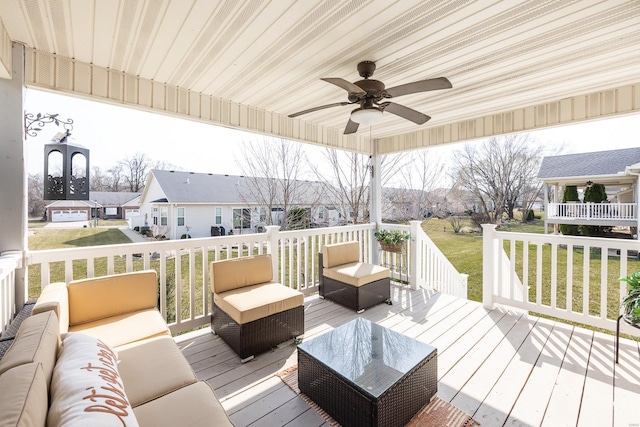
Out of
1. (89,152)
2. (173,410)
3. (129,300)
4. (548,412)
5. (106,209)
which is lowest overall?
(548,412)

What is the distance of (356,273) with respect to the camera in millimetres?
3734

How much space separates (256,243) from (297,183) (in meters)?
4.80

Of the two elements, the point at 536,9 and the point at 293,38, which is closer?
the point at 536,9

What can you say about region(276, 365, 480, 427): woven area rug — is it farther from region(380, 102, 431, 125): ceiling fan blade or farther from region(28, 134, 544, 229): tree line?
region(28, 134, 544, 229): tree line

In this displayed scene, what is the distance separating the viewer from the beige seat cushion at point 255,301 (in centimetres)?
256

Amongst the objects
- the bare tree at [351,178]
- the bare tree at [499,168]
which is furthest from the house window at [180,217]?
the bare tree at [499,168]

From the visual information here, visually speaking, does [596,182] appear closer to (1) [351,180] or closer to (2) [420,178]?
(2) [420,178]

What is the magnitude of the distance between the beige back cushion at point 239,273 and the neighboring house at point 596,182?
10.6 m

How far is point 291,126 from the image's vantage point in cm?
435

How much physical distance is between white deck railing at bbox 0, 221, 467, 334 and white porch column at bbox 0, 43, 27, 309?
0.16 m

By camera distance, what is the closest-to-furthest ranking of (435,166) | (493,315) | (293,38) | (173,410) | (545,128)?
(173,410), (293,38), (493,315), (545,128), (435,166)

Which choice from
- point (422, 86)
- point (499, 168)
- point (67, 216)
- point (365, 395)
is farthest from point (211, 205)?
point (499, 168)

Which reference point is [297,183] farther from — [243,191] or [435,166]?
[435,166]

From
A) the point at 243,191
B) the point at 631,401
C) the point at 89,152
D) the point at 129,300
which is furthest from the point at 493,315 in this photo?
the point at 243,191
